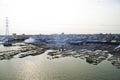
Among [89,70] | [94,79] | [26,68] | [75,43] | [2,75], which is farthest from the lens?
[75,43]

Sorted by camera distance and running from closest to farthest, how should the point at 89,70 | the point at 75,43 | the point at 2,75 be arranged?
the point at 2,75 < the point at 89,70 < the point at 75,43

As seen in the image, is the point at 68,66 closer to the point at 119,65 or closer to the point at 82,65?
the point at 82,65

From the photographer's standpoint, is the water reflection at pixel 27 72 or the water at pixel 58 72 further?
the water reflection at pixel 27 72

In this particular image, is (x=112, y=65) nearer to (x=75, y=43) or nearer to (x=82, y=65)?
(x=82, y=65)

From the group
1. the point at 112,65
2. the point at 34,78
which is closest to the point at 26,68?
the point at 34,78

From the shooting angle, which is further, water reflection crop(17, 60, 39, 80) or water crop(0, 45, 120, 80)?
water reflection crop(17, 60, 39, 80)

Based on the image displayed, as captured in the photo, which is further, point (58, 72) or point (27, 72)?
point (27, 72)

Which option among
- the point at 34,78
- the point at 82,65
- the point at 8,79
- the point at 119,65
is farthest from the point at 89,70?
the point at 8,79

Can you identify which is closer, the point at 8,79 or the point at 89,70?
the point at 8,79

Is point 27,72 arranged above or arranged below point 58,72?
below
